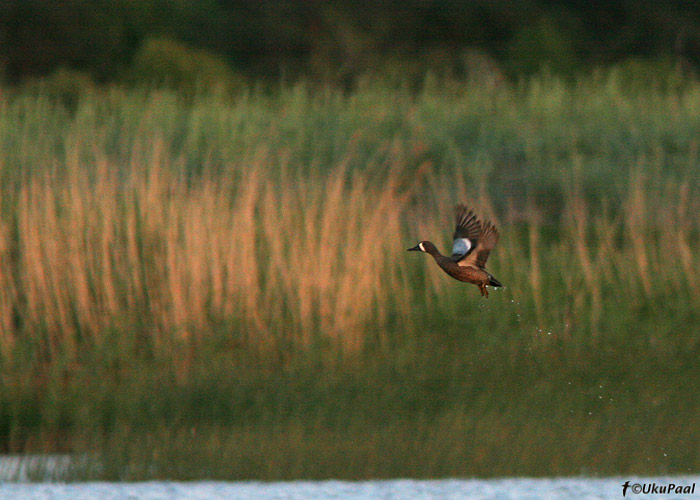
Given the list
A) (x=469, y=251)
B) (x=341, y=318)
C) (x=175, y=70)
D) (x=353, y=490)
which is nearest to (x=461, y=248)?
Answer: (x=469, y=251)

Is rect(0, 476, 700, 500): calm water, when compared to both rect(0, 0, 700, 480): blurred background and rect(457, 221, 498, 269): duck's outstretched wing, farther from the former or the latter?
rect(457, 221, 498, 269): duck's outstretched wing

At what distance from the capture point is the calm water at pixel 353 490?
5223 mm

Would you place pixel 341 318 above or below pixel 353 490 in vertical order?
above

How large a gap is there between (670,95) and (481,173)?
10.6 feet

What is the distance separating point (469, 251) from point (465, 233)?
0.11 m

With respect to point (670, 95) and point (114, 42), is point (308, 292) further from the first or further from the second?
point (114, 42)

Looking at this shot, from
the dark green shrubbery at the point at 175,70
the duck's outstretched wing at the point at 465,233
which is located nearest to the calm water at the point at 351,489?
the duck's outstretched wing at the point at 465,233

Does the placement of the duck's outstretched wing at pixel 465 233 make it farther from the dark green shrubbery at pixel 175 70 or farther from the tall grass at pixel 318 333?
the dark green shrubbery at pixel 175 70

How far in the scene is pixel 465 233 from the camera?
143 inches

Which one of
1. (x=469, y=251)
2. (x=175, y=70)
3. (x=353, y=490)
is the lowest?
(x=353, y=490)

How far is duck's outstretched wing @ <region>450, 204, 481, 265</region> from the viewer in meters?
3.54

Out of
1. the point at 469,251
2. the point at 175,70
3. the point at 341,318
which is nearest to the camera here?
the point at 469,251

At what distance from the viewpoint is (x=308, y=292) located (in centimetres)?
703

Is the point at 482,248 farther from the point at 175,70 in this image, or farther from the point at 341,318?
the point at 175,70
